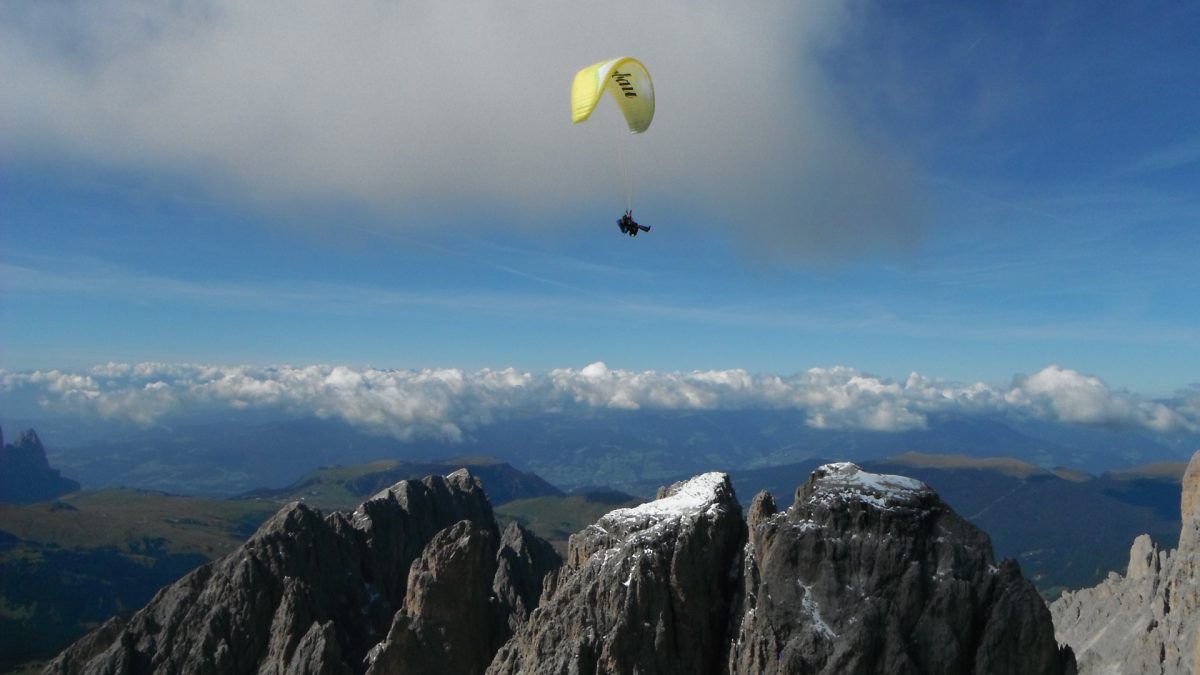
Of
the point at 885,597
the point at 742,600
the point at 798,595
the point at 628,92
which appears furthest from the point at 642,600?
the point at 628,92

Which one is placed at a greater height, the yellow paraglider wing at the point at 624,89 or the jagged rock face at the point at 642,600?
the yellow paraglider wing at the point at 624,89

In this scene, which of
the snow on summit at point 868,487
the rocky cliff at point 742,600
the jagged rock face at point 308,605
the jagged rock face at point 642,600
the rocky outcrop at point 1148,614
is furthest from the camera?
the rocky outcrop at point 1148,614

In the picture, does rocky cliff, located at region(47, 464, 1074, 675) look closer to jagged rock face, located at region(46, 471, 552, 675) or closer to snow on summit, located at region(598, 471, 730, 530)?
snow on summit, located at region(598, 471, 730, 530)

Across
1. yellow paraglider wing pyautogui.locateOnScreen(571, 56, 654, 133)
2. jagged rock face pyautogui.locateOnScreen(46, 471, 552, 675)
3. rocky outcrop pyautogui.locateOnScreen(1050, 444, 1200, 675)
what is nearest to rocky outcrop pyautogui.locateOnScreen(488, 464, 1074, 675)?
jagged rock face pyautogui.locateOnScreen(46, 471, 552, 675)

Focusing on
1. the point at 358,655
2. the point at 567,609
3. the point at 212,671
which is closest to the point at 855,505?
the point at 567,609

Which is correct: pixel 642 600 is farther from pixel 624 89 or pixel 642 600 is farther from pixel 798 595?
pixel 624 89

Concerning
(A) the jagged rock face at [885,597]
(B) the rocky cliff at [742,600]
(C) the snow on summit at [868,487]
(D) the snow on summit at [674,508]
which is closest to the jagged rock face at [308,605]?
(B) the rocky cliff at [742,600]

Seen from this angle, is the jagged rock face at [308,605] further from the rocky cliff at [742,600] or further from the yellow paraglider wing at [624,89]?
the yellow paraglider wing at [624,89]
